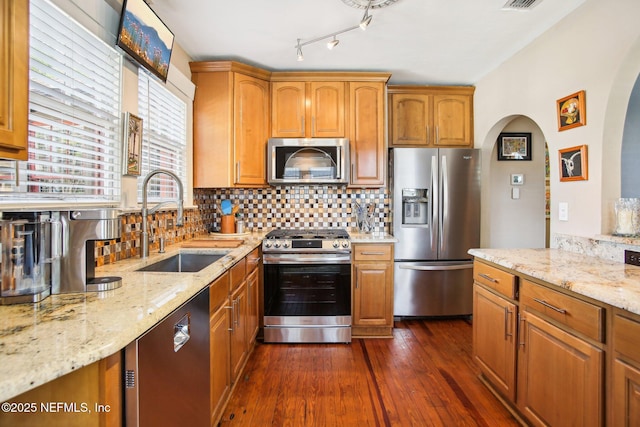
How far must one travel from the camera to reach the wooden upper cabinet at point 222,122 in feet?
9.20

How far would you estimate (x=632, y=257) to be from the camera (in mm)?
1633

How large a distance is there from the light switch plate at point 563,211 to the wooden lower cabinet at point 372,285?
1.24 meters

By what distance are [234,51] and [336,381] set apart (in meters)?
2.73

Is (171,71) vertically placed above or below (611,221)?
above

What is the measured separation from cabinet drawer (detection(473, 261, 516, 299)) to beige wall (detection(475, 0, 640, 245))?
2.16 ft

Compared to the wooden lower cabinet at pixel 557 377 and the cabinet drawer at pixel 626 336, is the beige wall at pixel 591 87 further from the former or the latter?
the cabinet drawer at pixel 626 336

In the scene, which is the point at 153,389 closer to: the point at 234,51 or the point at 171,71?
the point at 171,71

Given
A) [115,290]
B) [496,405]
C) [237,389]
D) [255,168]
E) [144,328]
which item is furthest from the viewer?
[255,168]

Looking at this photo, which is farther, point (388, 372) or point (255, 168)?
point (255, 168)

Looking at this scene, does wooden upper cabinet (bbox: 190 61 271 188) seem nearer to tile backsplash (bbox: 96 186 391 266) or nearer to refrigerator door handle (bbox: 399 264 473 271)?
tile backsplash (bbox: 96 186 391 266)

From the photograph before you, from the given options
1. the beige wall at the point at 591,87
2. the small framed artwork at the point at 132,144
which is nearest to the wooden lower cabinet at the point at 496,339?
the beige wall at the point at 591,87

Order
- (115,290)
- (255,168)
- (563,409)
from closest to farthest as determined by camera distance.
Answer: (115,290)
(563,409)
(255,168)

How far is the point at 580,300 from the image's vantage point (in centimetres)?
128

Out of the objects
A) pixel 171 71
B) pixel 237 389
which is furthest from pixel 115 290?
pixel 171 71
